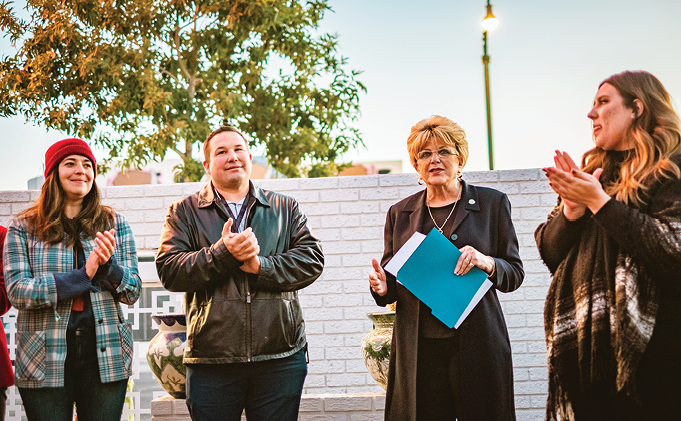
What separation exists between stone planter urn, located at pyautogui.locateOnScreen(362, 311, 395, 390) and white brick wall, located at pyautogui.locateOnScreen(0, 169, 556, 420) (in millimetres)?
667

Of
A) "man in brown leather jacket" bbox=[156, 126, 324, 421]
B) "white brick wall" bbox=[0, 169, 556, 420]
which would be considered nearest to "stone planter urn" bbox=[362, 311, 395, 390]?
"white brick wall" bbox=[0, 169, 556, 420]

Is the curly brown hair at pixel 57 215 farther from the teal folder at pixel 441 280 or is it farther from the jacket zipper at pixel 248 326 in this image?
the teal folder at pixel 441 280

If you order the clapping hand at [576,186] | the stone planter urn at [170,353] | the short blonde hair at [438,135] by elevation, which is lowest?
the stone planter urn at [170,353]

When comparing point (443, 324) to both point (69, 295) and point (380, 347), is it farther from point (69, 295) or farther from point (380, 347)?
point (69, 295)

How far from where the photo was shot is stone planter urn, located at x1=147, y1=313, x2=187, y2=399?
335 cm

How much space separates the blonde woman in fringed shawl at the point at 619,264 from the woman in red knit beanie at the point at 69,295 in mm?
1731

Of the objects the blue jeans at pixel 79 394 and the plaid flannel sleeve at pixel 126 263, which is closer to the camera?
the blue jeans at pixel 79 394

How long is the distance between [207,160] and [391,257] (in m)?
0.95

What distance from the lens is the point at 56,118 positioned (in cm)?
834

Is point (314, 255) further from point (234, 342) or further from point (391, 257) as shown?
point (234, 342)

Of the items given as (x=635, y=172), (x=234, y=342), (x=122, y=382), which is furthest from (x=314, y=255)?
(x=635, y=172)

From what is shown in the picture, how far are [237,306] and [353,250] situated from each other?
6.15ft

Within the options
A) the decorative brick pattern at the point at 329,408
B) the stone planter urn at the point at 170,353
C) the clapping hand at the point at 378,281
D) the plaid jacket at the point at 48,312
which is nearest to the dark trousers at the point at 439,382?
the clapping hand at the point at 378,281

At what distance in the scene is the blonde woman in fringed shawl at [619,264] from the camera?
5.32ft
